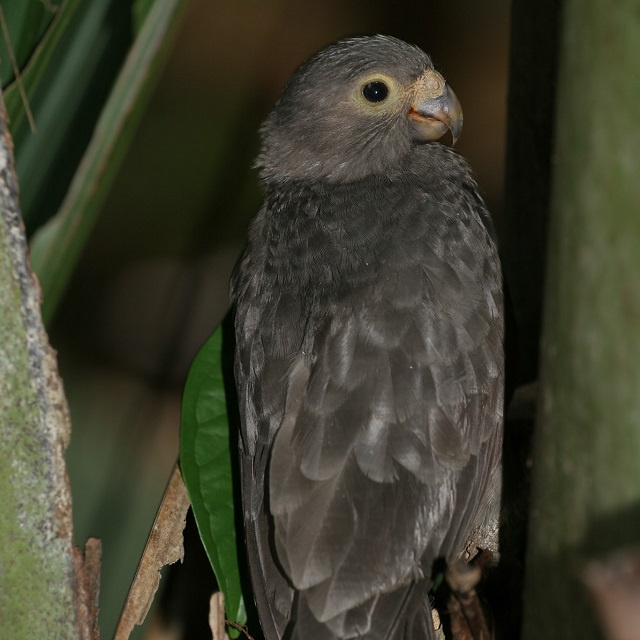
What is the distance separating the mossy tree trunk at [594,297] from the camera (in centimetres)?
78

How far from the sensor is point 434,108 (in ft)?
7.68

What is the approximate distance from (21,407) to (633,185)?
81 cm

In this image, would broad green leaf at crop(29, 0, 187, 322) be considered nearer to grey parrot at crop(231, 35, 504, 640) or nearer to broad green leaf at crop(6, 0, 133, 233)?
broad green leaf at crop(6, 0, 133, 233)

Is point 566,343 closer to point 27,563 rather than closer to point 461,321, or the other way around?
point 27,563

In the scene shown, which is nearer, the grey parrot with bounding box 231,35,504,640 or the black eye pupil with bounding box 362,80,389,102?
the grey parrot with bounding box 231,35,504,640

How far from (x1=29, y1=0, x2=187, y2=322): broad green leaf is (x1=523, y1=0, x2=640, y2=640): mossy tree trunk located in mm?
701

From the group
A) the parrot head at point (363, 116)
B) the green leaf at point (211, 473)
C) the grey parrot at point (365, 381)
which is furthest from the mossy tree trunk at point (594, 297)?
the parrot head at point (363, 116)

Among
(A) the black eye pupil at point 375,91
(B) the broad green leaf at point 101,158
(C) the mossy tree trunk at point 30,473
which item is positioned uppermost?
A: (A) the black eye pupil at point 375,91

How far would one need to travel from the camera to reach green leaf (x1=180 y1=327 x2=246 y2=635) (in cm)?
178

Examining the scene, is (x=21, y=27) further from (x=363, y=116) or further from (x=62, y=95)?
(x=363, y=116)

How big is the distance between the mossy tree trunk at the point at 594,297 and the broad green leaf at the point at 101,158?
701 mm

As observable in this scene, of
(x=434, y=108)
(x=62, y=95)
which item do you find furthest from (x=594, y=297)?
(x=434, y=108)

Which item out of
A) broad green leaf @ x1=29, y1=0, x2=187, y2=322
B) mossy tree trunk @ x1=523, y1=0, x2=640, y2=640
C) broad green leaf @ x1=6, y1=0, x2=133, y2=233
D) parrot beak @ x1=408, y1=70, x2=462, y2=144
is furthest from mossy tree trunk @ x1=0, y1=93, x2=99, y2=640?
parrot beak @ x1=408, y1=70, x2=462, y2=144

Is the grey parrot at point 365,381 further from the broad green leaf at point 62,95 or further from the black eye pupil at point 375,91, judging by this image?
the broad green leaf at point 62,95
